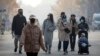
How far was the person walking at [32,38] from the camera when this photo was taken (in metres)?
14.0

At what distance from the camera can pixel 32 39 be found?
1412cm

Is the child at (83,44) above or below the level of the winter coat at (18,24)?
below

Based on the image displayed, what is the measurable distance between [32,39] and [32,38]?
1.0 inches

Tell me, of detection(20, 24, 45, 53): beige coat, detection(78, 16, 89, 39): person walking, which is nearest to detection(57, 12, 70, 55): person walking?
detection(78, 16, 89, 39): person walking

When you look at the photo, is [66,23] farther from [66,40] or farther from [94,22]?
[94,22]

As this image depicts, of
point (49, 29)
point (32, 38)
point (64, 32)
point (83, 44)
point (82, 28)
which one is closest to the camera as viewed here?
point (32, 38)

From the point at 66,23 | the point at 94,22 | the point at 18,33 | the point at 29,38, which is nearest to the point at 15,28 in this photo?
the point at 18,33

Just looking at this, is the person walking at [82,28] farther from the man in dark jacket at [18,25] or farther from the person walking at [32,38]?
the person walking at [32,38]

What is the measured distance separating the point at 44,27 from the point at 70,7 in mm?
84876

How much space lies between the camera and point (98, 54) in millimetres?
22234

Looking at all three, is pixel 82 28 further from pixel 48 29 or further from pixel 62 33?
pixel 48 29

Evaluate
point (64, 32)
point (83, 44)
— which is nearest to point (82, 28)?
point (64, 32)

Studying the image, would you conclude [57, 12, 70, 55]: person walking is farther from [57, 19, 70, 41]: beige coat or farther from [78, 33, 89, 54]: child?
[78, 33, 89, 54]: child

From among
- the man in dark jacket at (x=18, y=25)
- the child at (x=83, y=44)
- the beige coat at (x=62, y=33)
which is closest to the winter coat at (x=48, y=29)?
the beige coat at (x=62, y=33)
